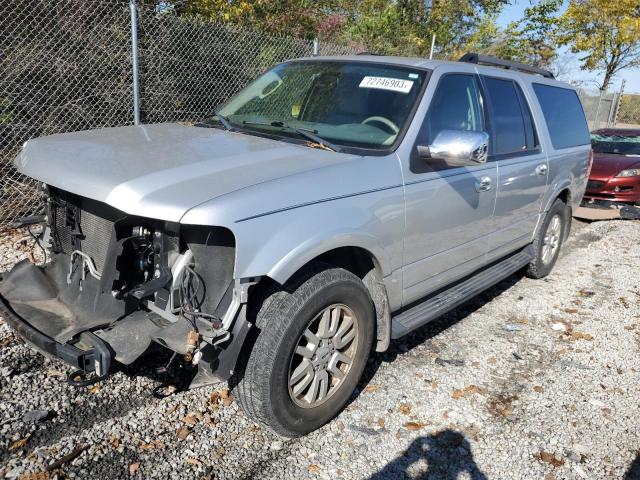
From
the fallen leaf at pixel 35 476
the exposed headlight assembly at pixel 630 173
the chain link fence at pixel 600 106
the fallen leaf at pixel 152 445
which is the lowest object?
the chain link fence at pixel 600 106

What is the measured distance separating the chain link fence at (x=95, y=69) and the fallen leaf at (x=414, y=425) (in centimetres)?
468

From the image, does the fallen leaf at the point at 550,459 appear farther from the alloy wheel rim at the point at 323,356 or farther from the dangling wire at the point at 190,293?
the dangling wire at the point at 190,293

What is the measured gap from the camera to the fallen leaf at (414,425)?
3.18 metres

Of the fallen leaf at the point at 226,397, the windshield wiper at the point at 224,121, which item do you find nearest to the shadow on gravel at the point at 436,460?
the fallen leaf at the point at 226,397

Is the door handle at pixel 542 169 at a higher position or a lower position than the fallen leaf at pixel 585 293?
higher

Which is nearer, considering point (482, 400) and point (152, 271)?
point (152, 271)

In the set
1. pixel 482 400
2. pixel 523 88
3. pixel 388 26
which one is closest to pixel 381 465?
pixel 482 400

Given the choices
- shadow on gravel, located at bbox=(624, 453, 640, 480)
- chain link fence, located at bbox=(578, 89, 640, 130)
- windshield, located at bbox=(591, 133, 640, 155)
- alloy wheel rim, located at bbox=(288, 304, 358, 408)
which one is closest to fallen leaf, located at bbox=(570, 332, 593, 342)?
shadow on gravel, located at bbox=(624, 453, 640, 480)

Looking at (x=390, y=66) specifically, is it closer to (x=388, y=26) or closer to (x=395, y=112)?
(x=395, y=112)

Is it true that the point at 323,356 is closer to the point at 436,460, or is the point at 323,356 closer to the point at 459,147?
the point at 436,460

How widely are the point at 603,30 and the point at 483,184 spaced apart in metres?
21.1

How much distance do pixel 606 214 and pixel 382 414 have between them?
24.5 feet

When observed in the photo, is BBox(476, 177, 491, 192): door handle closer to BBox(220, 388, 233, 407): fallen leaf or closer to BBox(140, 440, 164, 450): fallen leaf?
BBox(220, 388, 233, 407): fallen leaf

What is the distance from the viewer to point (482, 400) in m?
3.52
